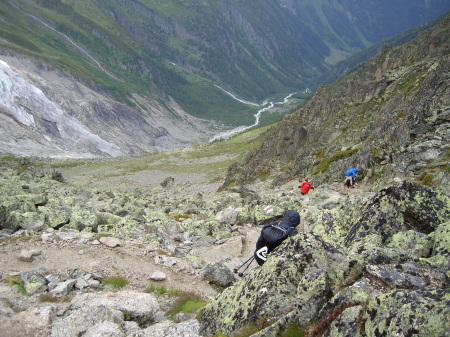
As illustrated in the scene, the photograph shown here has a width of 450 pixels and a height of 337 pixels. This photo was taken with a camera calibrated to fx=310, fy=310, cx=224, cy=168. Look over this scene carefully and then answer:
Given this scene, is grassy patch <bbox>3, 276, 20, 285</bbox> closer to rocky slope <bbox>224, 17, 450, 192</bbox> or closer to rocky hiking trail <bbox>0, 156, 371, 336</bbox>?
rocky hiking trail <bbox>0, 156, 371, 336</bbox>

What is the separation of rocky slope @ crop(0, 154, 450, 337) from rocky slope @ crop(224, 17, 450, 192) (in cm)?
994

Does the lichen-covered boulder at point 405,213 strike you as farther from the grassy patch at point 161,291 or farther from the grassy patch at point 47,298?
the grassy patch at point 47,298

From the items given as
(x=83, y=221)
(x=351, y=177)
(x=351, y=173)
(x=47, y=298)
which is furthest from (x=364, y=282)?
(x=351, y=177)

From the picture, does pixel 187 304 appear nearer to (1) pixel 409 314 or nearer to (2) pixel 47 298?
(2) pixel 47 298

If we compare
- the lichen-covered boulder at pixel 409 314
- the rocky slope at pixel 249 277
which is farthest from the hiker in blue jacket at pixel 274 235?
the lichen-covered boulder at pixel 409 314

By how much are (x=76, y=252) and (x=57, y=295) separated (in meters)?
3.71

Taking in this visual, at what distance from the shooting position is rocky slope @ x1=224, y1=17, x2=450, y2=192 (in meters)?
28.1

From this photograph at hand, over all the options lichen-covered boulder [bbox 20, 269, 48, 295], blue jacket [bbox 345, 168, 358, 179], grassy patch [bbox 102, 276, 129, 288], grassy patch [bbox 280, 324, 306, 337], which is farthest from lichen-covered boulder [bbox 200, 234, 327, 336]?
blue jacket [bbox 345, 168, 358, 179]

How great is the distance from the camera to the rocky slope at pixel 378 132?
1108 inches

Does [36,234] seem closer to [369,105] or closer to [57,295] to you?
[57,295]

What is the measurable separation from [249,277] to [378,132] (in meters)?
38.6

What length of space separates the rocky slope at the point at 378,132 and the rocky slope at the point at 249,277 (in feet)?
32.6

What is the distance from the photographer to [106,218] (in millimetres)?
20453

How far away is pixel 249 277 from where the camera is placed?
937cm
